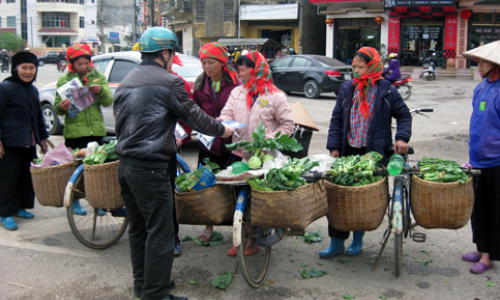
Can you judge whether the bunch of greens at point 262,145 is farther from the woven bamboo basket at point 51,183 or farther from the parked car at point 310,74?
the parked car at point 310,74

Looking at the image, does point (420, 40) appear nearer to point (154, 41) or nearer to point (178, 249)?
point (178, 249)

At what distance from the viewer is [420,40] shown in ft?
85.6

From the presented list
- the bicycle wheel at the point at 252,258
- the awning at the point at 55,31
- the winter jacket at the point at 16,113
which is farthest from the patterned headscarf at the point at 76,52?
the awning at the point at 55,31

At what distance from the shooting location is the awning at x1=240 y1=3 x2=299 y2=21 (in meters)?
30.5

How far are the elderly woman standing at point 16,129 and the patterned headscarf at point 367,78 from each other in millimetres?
3393

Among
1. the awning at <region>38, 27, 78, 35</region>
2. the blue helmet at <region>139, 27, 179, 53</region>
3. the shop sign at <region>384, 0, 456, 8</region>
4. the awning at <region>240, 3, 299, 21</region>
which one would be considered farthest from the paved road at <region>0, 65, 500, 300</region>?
the awning at <region>38, 27, 78, 35</region>

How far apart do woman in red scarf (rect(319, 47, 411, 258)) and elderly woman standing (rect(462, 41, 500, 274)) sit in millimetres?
544

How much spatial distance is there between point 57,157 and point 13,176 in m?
0.97

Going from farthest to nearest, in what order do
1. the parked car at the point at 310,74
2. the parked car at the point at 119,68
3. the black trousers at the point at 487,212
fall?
1. the parked car at the point at 310,74
2. the parked car at the point at 119,68
3. the black trousers at the point at 487,212

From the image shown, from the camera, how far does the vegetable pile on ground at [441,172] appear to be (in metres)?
3.69

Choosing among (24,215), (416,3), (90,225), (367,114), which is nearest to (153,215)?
(367,114)

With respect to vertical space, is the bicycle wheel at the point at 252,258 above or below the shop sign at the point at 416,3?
below

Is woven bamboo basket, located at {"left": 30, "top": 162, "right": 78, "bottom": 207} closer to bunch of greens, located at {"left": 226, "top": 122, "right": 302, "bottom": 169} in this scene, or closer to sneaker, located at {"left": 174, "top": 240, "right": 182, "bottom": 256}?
sneaker, located at {"left": 174, "top": 240, "right": 182, "bottom": 256}

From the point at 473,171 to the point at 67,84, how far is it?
3.82 meters
